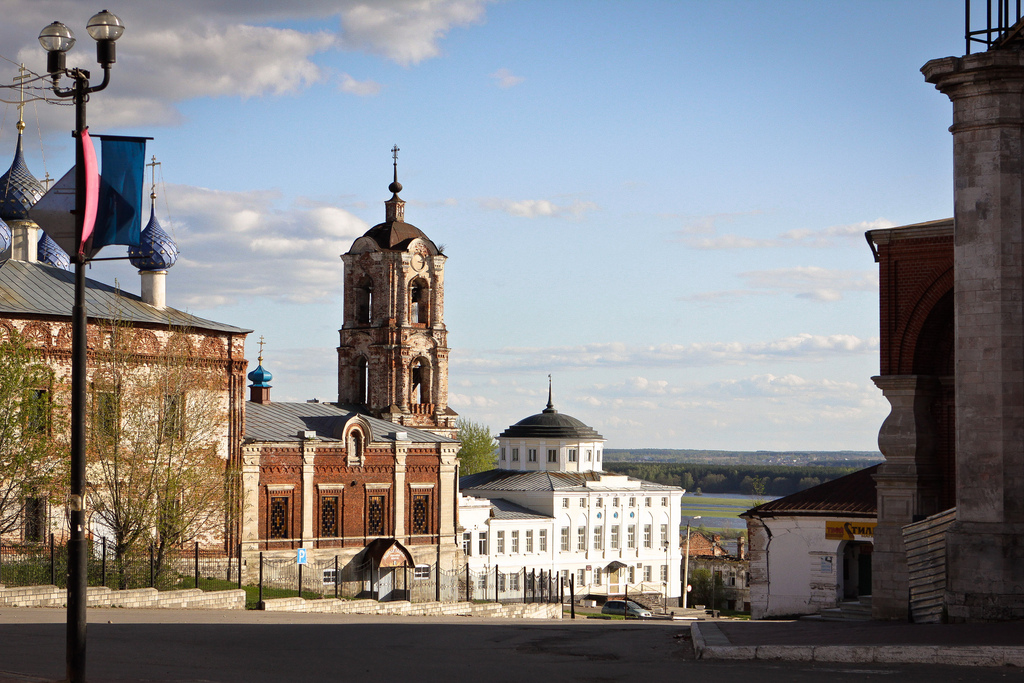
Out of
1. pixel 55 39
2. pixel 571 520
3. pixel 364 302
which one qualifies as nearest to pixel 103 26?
pixel 55 39

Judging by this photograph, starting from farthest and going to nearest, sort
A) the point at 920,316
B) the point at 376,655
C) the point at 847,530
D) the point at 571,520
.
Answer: the point at 571,520 < the point at 847,530 < the point at 920,316 < the point at 376,655

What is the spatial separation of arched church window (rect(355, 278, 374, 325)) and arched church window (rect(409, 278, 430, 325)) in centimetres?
188

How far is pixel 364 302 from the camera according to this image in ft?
191

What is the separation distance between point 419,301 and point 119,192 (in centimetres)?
4474

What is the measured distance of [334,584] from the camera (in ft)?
151

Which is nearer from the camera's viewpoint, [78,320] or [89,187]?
[78,320]

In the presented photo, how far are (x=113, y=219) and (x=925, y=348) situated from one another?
1804cm

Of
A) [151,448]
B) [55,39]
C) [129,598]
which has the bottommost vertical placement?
[129,598]

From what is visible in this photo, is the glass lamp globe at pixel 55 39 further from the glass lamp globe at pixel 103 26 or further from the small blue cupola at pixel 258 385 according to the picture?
the small blue cupola at pixel 258 385

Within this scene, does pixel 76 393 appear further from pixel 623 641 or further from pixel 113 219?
pixel 623 641

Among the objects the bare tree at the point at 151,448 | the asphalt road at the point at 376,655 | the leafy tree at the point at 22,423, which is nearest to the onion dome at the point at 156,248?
the bare tree at the point at 151,448

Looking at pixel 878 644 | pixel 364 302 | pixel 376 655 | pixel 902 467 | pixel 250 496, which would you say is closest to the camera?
pixel 878 644

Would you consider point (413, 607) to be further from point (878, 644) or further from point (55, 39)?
point (55, 39)

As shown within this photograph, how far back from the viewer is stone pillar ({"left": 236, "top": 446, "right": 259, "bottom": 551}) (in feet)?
142
